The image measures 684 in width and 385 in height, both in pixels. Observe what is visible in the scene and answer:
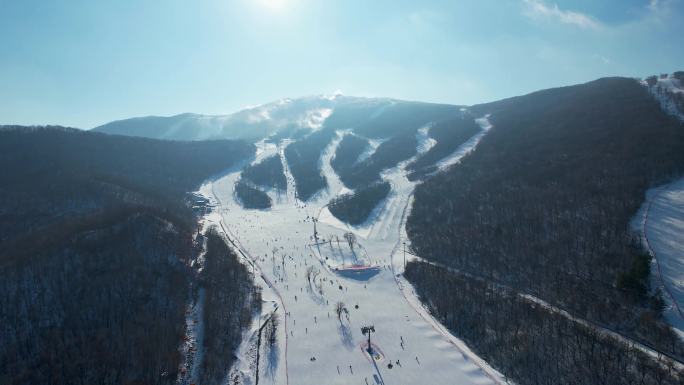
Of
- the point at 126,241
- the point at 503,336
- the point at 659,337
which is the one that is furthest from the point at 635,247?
the point at 126,241

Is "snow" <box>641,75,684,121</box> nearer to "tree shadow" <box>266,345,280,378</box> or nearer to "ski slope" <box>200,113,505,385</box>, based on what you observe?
"ski slope" <box>200,113,505,385</box>

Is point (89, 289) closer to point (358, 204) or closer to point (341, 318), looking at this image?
point (341, 318)

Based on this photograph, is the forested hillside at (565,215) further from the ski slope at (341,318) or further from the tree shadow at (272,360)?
the tree shadow at (272,360)

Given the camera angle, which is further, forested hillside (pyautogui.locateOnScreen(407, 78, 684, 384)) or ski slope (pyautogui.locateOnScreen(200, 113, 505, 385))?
forested hillside (pyautogui.locateOnScreen(407, 78, 684, 384))

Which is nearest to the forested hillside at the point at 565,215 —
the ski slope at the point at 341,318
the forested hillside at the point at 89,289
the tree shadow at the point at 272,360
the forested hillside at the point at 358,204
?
the ski slope at the point at 341,318

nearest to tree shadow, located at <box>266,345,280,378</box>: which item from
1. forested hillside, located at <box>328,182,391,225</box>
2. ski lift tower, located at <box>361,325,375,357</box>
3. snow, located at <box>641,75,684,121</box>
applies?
ski lift tower, located at <box>361,325,375,357</box>
